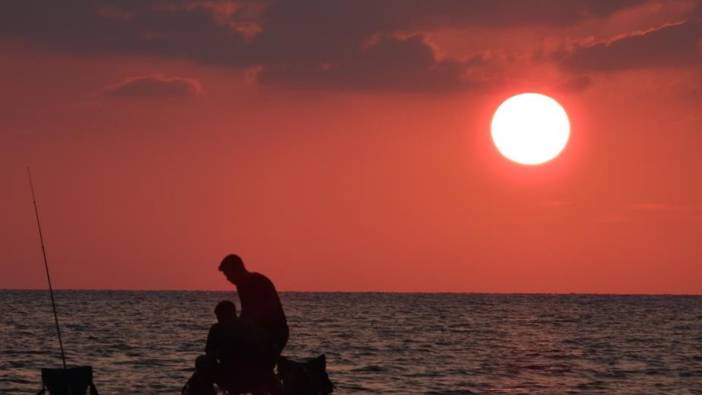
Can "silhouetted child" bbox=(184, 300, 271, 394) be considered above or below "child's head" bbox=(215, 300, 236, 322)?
below

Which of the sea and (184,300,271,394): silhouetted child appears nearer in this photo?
(184,300,271,394): silhouetted child

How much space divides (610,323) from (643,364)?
51.9 meters

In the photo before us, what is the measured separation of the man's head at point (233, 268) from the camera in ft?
50.9

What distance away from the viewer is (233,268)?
15531mm

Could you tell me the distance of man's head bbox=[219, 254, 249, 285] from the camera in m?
15.5

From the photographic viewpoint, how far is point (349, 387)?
1547 inches

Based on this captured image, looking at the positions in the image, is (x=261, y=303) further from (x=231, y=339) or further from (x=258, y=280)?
(x=231, y=339)

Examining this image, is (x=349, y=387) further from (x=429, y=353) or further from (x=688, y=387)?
(x=429, y=353)

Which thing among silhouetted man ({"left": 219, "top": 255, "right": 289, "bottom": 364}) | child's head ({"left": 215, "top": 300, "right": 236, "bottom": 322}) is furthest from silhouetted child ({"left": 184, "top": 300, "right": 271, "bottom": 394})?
silhouetted man ({"left": 219, "top": 255, "right": 289, "bottom": 364})

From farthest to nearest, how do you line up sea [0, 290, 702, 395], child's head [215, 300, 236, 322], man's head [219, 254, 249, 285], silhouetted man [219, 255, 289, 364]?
sea [0, 290, 702, 395] → silhouetted man [219, 255, 289, 364] → man's head [219, 254, 249, 285] → child's head [215, 300, 236, 322]

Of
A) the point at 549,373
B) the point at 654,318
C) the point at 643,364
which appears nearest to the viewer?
the point at 549,373

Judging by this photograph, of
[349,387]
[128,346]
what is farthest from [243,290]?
[128,346]

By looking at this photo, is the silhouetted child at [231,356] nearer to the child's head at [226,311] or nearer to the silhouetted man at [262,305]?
the child's head at [226,311]

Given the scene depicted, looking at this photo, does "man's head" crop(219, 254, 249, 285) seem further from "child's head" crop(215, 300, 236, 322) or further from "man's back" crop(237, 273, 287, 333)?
"child's head" crop(215, 300, 236, 322)
